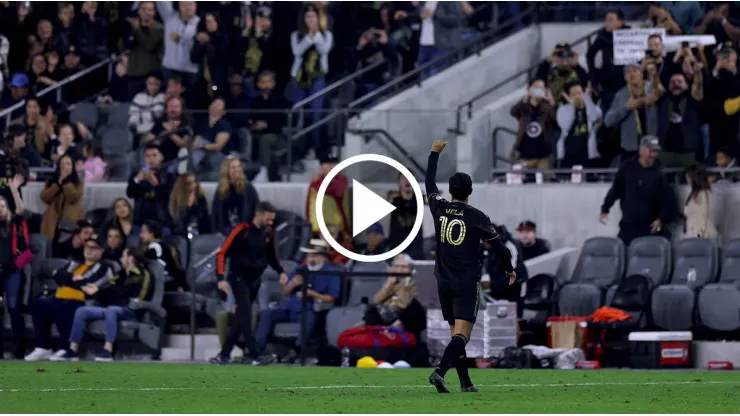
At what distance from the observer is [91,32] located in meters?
32.0

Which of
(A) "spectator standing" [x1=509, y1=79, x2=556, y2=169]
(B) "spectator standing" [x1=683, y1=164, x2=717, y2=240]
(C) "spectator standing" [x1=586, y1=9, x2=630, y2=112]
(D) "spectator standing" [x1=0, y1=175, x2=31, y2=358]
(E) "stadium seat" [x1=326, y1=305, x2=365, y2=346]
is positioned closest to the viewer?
(E) "stadium seat" [x1=326, y1=305, x2=365, y2=346]

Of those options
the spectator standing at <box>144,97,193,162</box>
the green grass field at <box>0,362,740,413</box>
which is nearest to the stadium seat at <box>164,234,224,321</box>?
the spectator standing at <box>144,97,193,162</box>

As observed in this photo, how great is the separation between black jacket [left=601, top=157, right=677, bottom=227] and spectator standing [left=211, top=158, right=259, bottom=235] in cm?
526

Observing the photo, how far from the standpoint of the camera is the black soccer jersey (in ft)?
52.0

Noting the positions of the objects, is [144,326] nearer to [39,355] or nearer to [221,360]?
[39,355]

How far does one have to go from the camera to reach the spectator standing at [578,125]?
2577cm

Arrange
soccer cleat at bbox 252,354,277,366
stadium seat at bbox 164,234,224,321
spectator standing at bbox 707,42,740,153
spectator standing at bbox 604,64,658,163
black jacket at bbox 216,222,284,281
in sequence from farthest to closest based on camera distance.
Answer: spectator standing at bbox 604,64,658,163, stadium seat at bbox 164,234,224,321, spectator standing at bbox 707,42,740,153, soccer cleat at bbox 252,354,277,366, black jacket at bbox 216,222,284,281

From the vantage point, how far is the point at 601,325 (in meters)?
22.6

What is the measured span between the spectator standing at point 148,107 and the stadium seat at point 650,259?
8.75 meters

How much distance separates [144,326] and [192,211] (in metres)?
2.78

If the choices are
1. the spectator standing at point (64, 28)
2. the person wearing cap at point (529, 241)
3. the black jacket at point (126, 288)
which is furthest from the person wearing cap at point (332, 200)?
the spectator standing at point (64, 28)

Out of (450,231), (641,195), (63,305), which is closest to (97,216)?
(63,305)

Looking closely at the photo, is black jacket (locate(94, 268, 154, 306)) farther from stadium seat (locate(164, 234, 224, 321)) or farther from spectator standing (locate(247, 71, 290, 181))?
spectator standing (locate(247, 71, 290, 181))

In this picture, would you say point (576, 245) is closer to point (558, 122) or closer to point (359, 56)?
point (558, 122)
